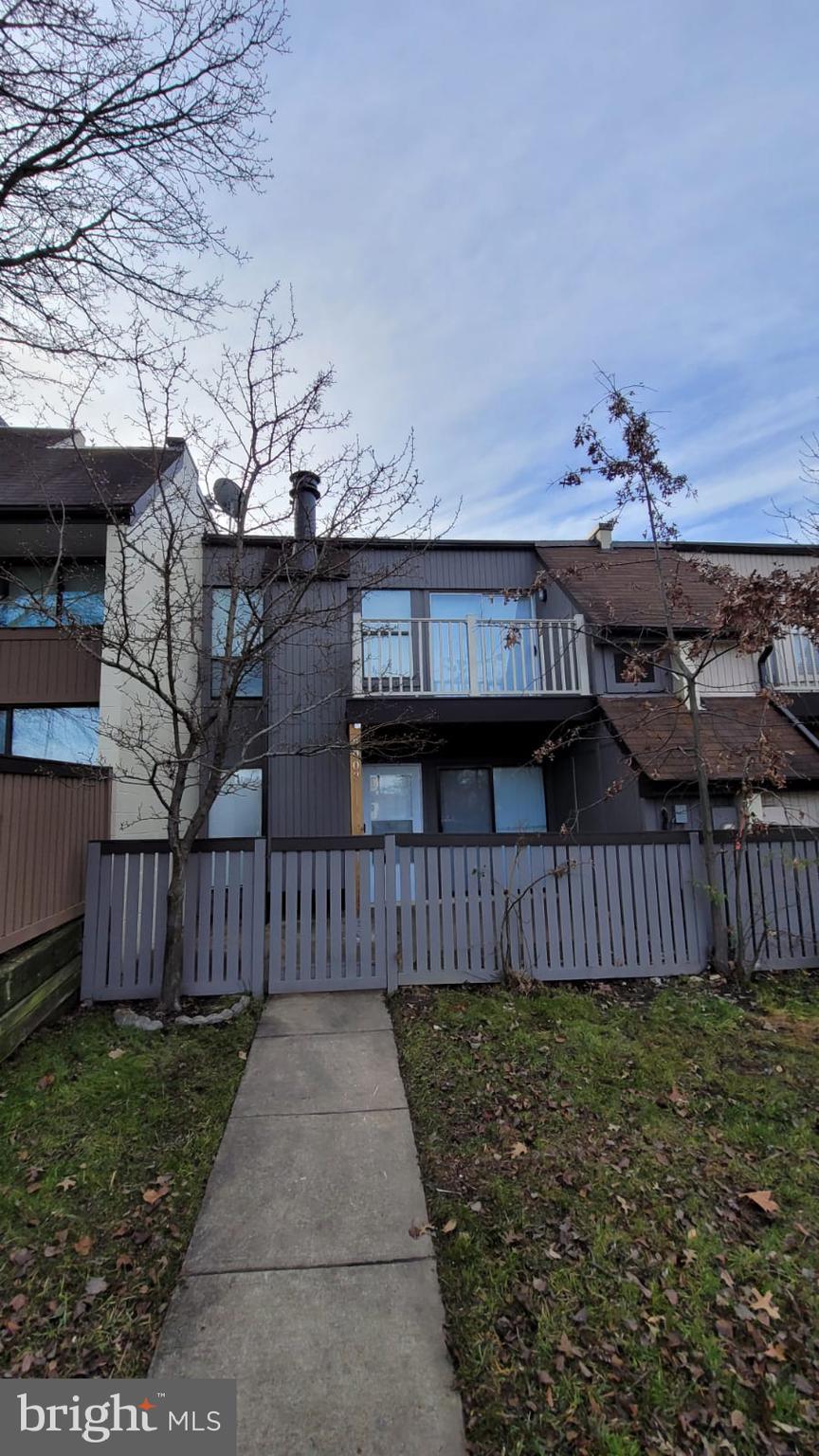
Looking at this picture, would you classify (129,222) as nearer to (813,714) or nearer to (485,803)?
(485,803)

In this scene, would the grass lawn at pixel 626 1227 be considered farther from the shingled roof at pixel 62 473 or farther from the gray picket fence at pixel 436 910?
the shingled roof at pixel 62 473

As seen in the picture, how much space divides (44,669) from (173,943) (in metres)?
5.46

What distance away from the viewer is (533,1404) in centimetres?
179

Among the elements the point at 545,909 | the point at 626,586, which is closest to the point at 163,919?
the point at 545,909

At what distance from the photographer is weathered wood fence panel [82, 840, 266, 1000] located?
5.11m

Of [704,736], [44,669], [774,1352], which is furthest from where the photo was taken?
[44,669]

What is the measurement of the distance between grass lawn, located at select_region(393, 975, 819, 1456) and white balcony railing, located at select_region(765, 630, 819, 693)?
6333mm

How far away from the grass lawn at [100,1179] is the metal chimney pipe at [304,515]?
4.07m

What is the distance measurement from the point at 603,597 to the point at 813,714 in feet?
12.1

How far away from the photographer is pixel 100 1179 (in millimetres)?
2867

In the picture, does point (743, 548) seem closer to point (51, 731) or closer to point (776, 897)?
point (776, 897)

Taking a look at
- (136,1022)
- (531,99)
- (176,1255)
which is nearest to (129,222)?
(531,99)

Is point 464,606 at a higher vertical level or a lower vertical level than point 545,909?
higher

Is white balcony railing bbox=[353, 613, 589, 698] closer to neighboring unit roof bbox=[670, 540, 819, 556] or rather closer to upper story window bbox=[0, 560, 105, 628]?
neighboring unit roof bbox=[670, 540, 819, 556]
